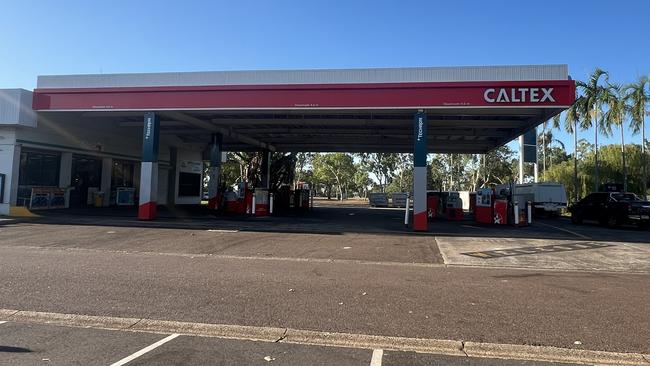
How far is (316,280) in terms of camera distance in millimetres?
9266

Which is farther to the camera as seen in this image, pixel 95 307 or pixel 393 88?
pixel 393 88

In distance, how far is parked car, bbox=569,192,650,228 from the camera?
2244cm

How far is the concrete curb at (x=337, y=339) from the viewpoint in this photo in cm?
520

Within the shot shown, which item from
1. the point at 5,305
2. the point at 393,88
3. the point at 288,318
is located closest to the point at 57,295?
the point at 5,305

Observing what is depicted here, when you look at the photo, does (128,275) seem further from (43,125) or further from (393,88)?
(43,125)

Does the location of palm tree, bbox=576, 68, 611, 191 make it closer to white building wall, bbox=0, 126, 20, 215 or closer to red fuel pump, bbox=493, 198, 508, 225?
red fuel pump, bbox=493, 198, 508, 225

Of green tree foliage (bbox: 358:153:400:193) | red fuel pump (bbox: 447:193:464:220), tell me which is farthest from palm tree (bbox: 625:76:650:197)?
green tree foliage (bbox: 358:153:400:193)

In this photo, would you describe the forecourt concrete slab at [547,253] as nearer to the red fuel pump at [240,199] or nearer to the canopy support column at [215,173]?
the red fuel pump at [240,199]

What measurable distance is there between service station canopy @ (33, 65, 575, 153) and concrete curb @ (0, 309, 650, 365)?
48.2 feet

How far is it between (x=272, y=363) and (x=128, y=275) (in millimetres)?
5519

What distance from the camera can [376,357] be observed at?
5.12 m

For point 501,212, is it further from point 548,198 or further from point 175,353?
point 175,353

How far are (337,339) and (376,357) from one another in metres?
0.71

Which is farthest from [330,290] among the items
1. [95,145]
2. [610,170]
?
[610,170]
